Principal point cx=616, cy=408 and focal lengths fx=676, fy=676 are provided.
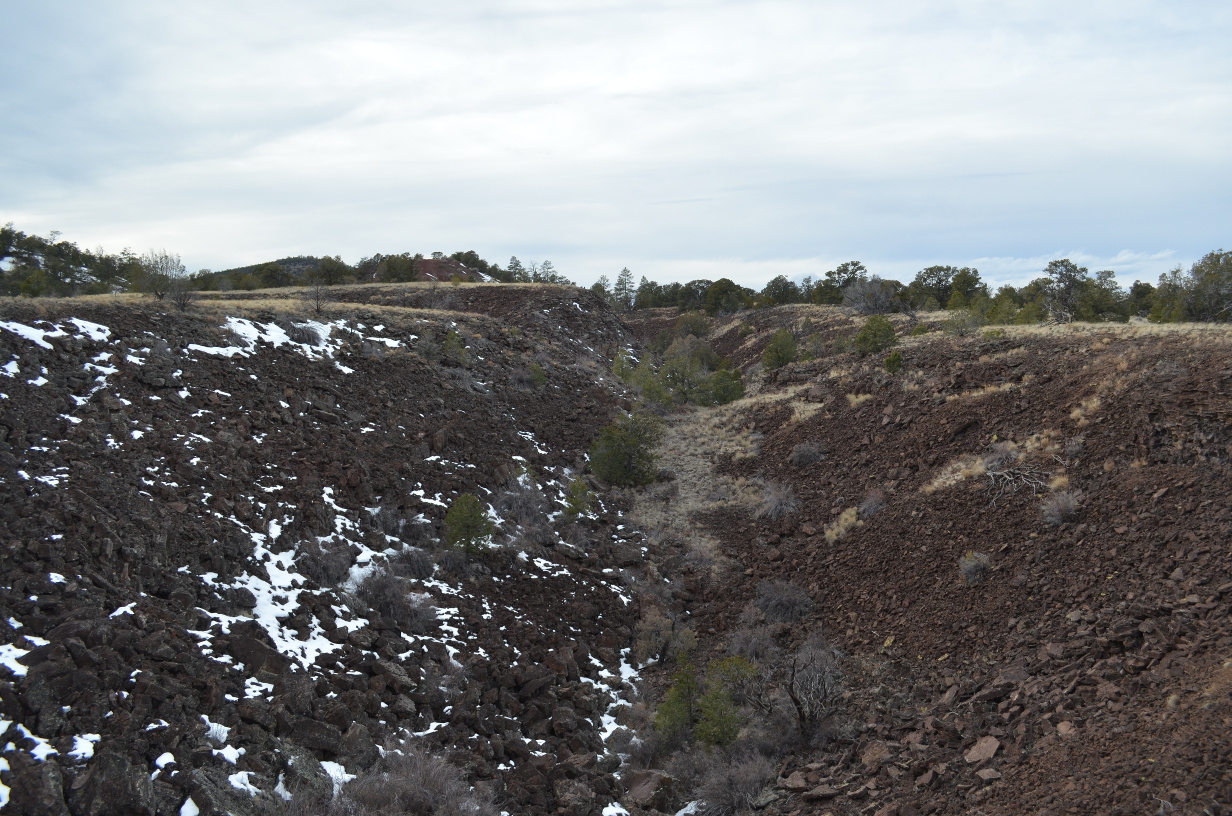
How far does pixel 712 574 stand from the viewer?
1545 centimetres

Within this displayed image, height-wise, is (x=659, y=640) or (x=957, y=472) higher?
(x=957, y=472)

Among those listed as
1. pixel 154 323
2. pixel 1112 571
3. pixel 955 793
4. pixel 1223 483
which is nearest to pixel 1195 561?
pixel 1112 571

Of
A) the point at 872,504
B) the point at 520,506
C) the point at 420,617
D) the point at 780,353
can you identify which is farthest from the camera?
the point at 780,353

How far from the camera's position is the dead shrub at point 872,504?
1530cm

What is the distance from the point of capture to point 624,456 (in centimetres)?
2045

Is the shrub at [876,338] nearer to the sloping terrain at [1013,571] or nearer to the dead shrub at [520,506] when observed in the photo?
the sloping terrain at [1013,571]

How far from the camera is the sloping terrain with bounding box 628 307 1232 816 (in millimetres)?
6938

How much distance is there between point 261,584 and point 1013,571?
1176cm

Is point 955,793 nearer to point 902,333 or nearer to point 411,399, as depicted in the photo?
point 411,399

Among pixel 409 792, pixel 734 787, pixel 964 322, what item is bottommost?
pixel 734 787

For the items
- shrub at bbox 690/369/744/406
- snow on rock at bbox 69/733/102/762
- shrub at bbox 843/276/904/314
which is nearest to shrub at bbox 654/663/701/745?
snow on rock at bbox 69/733/102/762

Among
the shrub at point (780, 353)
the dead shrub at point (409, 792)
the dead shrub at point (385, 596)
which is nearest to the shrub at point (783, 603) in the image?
the dead shrub at point (385, 596)

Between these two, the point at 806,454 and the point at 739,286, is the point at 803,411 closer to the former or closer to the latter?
the point at 806,454

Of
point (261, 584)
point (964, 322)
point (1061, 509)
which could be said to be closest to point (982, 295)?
point (964, 322)
